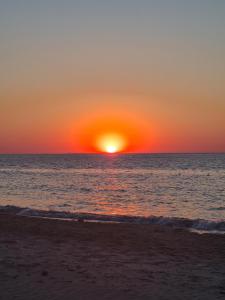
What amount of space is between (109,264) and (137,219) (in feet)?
32.5

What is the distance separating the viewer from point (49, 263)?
910 centimetres

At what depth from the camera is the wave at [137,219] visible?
17.1 meters

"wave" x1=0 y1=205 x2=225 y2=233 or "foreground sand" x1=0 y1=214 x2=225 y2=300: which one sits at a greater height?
"foreground sand" x1=0 y1=214 x2=225 y2=300

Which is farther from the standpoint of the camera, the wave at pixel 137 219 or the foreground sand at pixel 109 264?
the wave at pixel 137 219

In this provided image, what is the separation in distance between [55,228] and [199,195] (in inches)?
698

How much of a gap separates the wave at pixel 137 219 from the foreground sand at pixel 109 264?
2608 millimetres

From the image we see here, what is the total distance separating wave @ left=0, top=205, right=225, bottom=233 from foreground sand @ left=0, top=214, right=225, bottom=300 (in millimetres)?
2608

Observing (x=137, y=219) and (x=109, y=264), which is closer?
(x=109, y=264)

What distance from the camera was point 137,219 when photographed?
62.4 ft

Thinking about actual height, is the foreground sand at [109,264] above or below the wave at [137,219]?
above

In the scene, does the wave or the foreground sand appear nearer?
the foreground sand

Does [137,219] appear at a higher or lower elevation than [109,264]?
lower

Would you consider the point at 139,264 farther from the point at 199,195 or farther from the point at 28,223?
the point at 199,195

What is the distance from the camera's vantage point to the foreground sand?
732 centimetres
